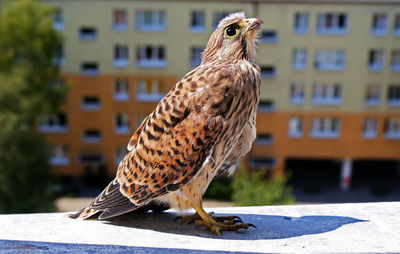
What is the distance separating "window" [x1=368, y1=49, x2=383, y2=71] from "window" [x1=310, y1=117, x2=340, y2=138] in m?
2.93

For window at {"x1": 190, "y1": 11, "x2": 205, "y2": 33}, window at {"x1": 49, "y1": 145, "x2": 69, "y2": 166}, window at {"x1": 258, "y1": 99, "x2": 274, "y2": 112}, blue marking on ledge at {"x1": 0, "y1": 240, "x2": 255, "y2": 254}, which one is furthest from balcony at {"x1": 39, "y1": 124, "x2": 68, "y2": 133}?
blue marking on ledge at {"x1": 0, "y1": 240, "x2": 255, "y2": 254}

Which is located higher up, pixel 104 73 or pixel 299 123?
pixel 104 73

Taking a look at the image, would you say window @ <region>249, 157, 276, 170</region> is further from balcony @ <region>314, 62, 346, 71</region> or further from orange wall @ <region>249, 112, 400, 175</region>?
balcony @ <region>314, 62, 346, 71</region>

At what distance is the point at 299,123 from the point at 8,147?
42.9ft

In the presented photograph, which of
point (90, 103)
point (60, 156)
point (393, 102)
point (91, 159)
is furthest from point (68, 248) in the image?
point (60, 156)

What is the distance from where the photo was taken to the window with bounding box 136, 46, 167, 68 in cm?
2227

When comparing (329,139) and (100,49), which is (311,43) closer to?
(329,139)

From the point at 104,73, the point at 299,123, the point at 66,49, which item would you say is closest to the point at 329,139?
the point at 299,123

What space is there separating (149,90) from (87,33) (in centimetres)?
390

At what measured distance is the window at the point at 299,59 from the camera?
71.2 ft

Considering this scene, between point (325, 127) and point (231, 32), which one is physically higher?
point (231, 32)

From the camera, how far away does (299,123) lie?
75.5ft

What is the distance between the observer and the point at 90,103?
2352cm

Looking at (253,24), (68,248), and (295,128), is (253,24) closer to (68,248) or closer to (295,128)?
(68,248)
